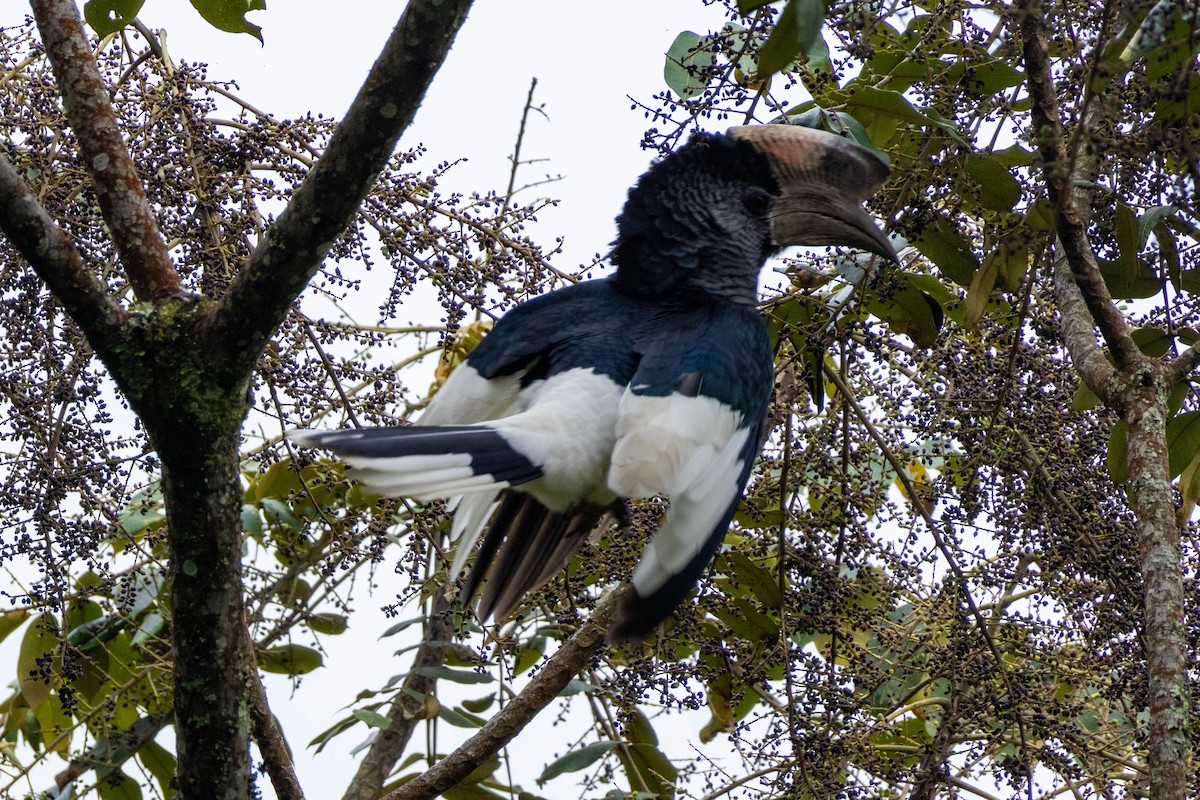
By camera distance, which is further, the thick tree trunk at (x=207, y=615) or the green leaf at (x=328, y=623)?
the green leaf at (x=328, y=623)

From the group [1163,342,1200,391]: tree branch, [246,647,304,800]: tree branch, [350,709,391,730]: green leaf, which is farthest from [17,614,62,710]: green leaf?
[1163,342,1200,391]: tree branch

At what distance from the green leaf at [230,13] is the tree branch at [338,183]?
536mm

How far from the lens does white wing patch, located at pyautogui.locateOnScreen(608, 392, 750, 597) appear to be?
1.73 meters

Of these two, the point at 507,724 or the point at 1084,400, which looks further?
the point at 507,724

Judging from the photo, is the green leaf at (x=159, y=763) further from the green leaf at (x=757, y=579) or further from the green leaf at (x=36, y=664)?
the green leaf at (x=757, y=579)

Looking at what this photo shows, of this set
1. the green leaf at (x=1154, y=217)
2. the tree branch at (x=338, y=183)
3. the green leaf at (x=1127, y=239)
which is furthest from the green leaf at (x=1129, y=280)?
the tree branch at (x=338, y=183)

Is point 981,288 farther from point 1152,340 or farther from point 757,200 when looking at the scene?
point 757,200

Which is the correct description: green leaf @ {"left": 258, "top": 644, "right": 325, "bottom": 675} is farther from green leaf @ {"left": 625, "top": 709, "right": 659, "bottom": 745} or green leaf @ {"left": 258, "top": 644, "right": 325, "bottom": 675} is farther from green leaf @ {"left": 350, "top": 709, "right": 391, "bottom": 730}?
green leaf @ {"left": 625, "top": 709, "right": 659, "bottom": 745}

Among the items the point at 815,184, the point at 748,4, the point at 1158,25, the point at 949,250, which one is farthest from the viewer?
the point at 815,184

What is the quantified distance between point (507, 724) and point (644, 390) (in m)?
0.59

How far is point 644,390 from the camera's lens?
1886 mm

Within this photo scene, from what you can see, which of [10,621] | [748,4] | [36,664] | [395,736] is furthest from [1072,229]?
[10,621]

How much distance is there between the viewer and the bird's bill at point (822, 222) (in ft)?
6.63

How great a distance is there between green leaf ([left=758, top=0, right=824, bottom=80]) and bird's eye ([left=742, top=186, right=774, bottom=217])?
3.12 ft
